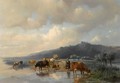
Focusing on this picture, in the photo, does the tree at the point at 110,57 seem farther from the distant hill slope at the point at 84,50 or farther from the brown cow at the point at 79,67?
the brown cow at the point at 79,67

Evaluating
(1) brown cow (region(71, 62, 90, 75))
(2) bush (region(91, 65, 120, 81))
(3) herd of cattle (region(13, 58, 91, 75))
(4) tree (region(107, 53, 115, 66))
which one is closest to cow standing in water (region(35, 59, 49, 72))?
(3) herd of cattle (region(13, 58, 91, 75))

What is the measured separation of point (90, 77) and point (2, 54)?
3.17 ft

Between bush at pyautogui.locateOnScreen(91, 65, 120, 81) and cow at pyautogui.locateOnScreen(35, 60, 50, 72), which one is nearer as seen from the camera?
bush at pyautogui.locateOnScreen(91, 65, 120, 81)

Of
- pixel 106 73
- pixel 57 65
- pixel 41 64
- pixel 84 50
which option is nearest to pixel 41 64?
pixel 41 64

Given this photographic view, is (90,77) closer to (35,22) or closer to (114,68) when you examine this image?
(114,68)

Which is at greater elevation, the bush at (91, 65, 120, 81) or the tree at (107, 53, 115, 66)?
the tree at (107, 53, 115, 66)

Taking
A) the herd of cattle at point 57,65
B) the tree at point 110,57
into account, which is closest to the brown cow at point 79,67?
the herd of cattle at point 57,65

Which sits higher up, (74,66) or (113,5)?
(113,5)

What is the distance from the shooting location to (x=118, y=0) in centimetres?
386

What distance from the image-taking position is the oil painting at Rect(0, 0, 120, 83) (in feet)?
12.4

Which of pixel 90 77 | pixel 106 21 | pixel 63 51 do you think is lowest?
pixel 90 77

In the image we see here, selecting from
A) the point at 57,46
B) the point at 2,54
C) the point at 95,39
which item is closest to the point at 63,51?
the point at 57,46

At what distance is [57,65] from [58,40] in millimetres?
268

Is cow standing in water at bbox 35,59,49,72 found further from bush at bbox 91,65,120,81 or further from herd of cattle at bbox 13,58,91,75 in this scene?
bush at bbox 91,65,120,81
